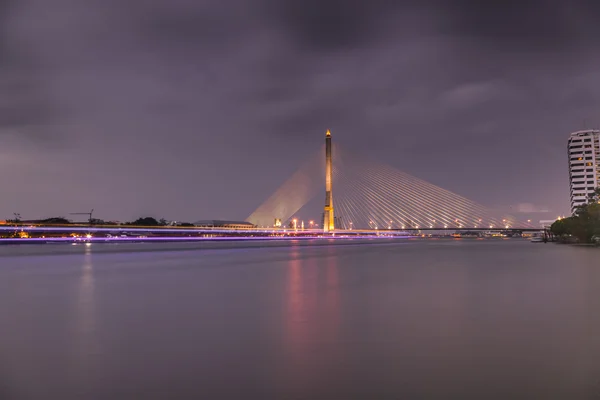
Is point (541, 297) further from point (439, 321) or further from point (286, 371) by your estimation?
point (286, 371)

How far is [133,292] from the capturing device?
498 inches

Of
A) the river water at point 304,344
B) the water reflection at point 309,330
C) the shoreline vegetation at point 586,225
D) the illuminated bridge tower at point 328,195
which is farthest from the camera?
the illuminated bridge tower at point 328,195

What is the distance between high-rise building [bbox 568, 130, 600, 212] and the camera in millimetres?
93188

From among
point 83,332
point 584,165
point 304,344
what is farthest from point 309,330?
point 584,165

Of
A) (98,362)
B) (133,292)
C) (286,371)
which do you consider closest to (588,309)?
(286,371)

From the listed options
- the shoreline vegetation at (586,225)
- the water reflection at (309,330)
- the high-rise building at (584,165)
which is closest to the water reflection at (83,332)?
the water reflection at (309,330)

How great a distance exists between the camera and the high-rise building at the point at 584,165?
3669 inches

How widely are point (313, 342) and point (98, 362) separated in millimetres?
2637

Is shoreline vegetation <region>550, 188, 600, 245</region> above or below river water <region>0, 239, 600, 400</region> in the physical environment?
above

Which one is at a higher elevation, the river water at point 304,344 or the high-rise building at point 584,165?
the high-rise building at point 584,165

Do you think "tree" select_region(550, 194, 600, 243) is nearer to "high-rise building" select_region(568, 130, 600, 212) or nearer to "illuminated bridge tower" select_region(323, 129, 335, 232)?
"illuminated bridge tower" select_region(323, 129, 335, 232)

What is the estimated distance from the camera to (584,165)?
9462cm

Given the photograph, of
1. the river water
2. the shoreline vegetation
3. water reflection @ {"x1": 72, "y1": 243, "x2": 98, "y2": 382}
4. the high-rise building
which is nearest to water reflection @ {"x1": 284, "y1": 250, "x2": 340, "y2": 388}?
the river water

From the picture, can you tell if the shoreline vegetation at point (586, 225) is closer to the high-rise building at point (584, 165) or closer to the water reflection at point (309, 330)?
the water reflection at point (309, 330)
